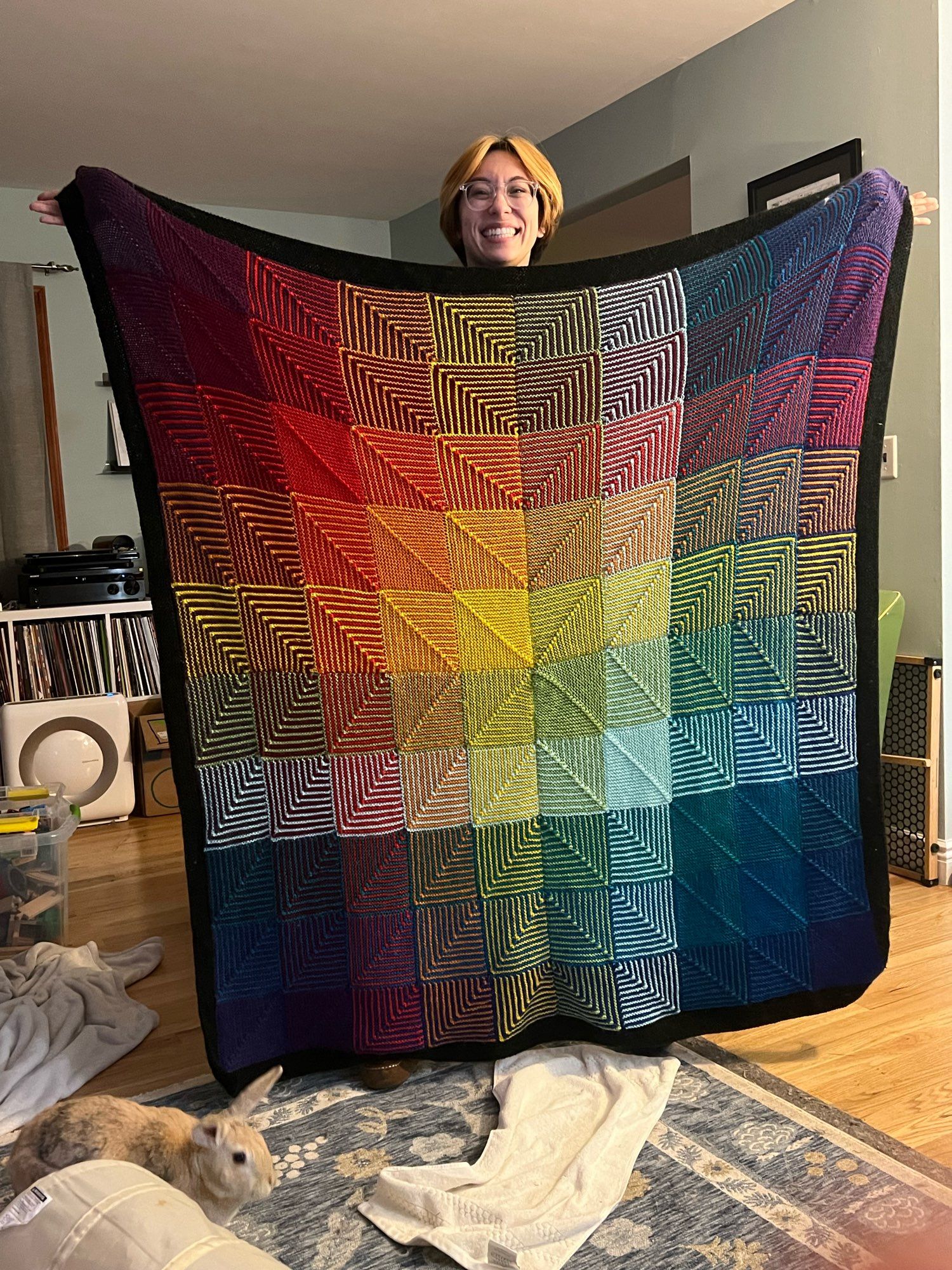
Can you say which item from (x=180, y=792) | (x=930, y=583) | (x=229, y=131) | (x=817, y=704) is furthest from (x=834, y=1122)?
(x=229, y=131)

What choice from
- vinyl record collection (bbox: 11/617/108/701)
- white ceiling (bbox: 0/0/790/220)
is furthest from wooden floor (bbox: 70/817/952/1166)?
white ceiling (bbox: 0/0/790/220)

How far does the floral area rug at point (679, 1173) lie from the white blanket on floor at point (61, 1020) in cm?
20

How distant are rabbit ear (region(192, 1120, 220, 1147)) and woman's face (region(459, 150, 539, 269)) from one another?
5.01 ft

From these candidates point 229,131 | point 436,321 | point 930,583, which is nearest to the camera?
point 436,321

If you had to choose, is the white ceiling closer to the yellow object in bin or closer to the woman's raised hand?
the woman's raised hand

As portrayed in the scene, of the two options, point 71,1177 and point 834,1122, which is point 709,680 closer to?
point 834,1122

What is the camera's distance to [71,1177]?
0.95 m

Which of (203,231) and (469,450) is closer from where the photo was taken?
(203,231)

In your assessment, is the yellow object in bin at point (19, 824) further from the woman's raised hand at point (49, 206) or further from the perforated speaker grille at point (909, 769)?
the perforated speaker grille at point (909, 769)

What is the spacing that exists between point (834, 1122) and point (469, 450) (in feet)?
3.69

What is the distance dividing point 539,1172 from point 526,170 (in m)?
1.73

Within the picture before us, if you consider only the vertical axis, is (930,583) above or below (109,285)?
below

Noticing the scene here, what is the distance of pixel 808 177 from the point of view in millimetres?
2914

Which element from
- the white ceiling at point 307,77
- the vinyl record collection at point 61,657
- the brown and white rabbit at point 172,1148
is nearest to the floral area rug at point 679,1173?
the brown and white rabbit at point 172,1148
